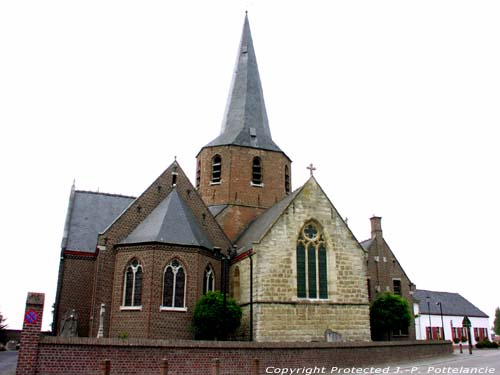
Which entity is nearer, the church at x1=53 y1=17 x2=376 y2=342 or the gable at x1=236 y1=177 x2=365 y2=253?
the church at x1=53 y1=17 x2=376 y2=342

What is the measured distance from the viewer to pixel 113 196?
104ft

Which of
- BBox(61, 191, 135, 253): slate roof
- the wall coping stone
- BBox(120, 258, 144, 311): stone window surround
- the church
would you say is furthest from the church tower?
the wall coping stone

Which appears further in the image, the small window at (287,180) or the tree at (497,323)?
the tree at (497,323)

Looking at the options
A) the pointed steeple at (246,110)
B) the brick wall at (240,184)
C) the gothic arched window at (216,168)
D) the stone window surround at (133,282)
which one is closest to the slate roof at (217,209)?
the brick wall at (240,184)

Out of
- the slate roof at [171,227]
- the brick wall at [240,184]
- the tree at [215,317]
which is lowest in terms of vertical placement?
the tree at [215,317]

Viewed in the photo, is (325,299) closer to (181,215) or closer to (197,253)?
(197,253)

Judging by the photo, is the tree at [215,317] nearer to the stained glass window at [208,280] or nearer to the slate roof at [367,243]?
the stained glass window at [208,280]

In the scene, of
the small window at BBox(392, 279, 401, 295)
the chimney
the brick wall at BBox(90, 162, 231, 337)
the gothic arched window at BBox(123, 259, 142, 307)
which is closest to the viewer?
the gothic arched window at BBox(123, 259, 142, 307)

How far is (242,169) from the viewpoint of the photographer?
32219mm

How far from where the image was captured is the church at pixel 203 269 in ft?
73.2

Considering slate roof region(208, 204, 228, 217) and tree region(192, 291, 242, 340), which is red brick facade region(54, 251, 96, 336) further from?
tree region(192, 291, 242, 340)

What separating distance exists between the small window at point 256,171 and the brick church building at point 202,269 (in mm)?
4203

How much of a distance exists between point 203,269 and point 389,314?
11.4m

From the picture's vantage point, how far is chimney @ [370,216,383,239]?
37219 mm
